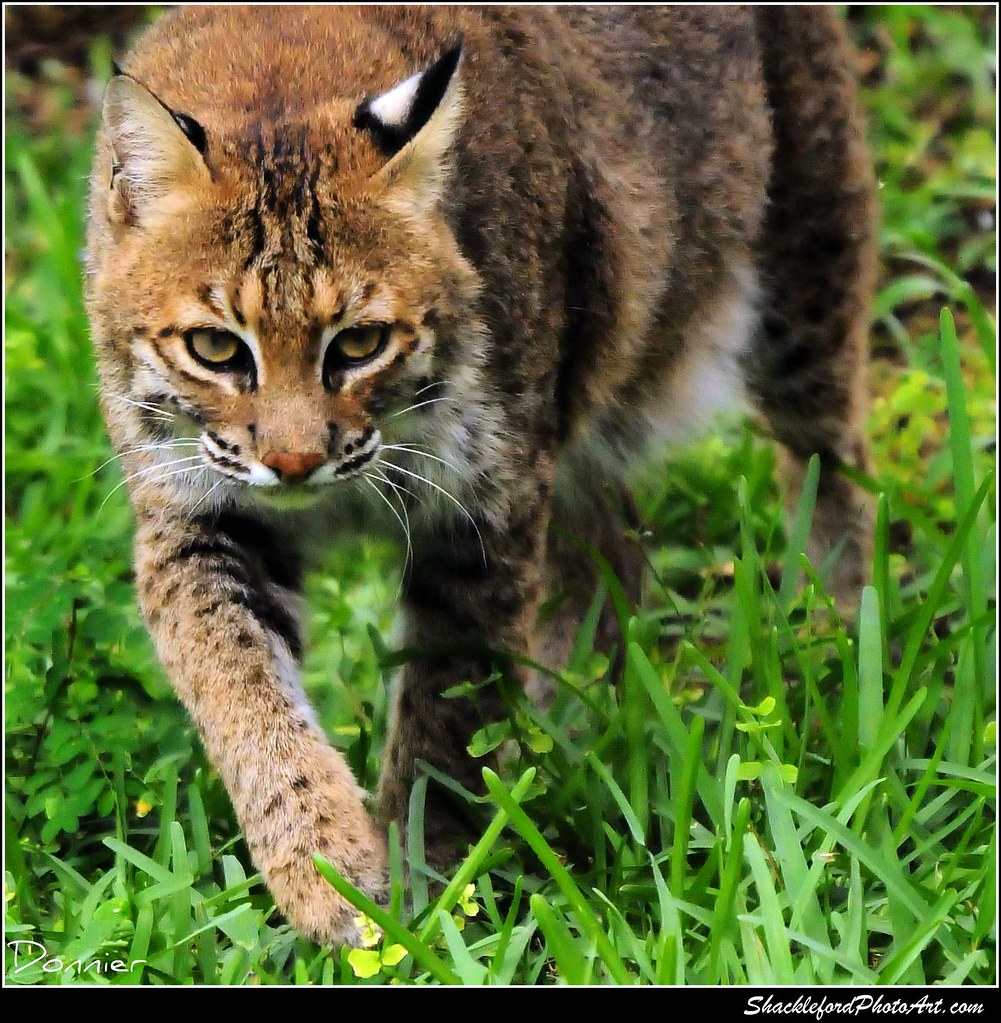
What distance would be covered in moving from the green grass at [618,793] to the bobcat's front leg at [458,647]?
12 cm

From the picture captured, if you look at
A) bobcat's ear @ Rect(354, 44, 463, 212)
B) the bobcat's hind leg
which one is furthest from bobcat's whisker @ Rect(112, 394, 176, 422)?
the bobcat's hind leg

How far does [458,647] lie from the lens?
4.68 m

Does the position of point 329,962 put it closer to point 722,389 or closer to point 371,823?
point 371,823

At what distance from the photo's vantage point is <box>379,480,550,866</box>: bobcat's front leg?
4.64 metres

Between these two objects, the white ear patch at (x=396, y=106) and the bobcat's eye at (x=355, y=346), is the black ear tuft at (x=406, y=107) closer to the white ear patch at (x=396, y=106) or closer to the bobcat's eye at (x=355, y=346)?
the white ear patch at (x=396, y=106)

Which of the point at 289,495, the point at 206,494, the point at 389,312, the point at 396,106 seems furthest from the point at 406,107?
the point at 206,494

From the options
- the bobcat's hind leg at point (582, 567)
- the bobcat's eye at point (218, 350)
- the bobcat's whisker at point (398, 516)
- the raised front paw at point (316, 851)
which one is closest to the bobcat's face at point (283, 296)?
the bobcat's eye at point (218, 350)

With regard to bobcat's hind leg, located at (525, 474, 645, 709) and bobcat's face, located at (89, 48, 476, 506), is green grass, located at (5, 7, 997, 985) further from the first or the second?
bobcat's face, located at (89, 48, 476, 506)

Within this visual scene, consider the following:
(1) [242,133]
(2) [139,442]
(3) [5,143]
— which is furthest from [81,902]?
(3) [5,143]

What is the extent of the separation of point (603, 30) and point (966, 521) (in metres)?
2.04

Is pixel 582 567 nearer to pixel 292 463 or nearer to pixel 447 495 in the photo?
pixel 447 495

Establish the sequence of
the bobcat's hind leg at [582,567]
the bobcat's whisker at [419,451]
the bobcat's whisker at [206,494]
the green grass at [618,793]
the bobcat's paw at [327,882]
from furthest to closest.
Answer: the bobcat's hind leg at [582,567], the bobcat's whisker at [206,494], the bobcat's whisker at [419,451], the bobcat's paw at [327,882], the green grass at [618,793]

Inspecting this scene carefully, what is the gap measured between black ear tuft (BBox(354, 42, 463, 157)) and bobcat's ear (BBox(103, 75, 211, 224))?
0.42m

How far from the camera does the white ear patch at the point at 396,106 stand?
160 inches
